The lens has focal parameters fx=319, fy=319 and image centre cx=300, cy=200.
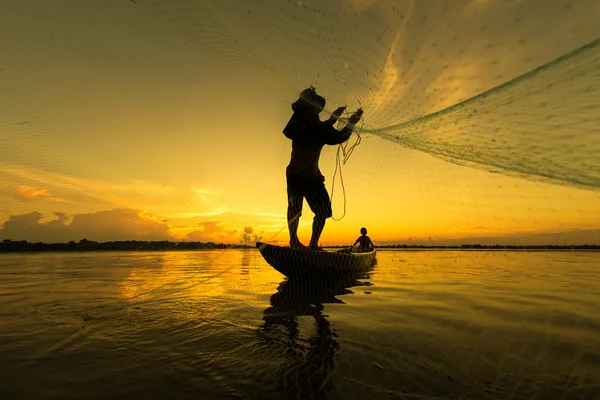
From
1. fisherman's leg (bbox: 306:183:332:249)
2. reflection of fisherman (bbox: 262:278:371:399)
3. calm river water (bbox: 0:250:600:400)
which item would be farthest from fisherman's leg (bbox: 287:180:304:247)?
calm river water (bbox: 0:250:600:400)

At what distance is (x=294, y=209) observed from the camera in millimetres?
7809

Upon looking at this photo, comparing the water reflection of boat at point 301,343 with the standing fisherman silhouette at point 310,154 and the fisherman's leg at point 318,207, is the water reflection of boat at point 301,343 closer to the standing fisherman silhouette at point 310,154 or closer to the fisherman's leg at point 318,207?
the fisherman's leg at point 318,207

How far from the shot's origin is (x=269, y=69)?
663 centimetres

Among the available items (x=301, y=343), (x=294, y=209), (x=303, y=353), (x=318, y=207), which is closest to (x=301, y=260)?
(x=294, y=209)

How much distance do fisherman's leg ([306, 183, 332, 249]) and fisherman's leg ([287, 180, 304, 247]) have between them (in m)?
0.30

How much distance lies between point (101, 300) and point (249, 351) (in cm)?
433

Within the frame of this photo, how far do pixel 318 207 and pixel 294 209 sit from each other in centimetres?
67

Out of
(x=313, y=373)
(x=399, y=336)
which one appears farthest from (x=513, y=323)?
(x=313, y=373)

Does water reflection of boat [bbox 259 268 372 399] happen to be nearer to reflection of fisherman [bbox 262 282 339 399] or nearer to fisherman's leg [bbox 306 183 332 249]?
reflection of fisherman [bbox 262 282 339 399]

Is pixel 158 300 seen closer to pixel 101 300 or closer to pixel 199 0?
pixel 101 300

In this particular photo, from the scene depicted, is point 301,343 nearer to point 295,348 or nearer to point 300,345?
point 300,345

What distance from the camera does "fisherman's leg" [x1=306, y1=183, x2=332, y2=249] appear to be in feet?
26.2

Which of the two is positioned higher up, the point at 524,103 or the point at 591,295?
the point at 524,103

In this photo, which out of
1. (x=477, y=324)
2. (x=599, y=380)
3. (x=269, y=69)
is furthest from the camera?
(x=269, y=69)
